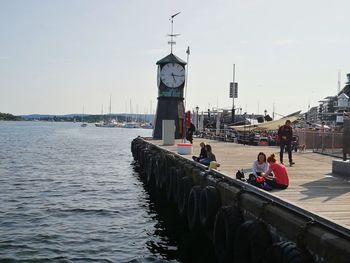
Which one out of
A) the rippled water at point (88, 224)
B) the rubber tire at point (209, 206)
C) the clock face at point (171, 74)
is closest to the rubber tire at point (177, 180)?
the rippled water at point (88, 224)

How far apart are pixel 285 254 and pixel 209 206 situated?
18.3 feet

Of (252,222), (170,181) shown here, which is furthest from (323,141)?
(252,222)

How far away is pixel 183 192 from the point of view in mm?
17406

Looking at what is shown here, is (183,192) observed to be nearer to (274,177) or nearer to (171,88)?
(274,177)

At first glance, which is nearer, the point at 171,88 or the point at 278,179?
the point at 278,179

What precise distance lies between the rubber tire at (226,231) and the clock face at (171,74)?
26.3m

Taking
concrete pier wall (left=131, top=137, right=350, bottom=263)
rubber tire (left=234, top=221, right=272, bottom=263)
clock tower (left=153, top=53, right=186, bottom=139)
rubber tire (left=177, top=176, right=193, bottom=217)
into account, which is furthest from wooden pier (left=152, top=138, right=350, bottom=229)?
clock tower (left=153, top=53, right=186, bottom=139)

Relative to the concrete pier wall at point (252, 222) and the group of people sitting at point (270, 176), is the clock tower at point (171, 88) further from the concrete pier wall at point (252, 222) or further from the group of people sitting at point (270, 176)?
the group of people sitting at point (270, 176)

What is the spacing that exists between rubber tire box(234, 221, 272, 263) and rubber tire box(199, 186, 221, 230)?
10.3 ft

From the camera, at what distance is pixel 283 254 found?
738cm

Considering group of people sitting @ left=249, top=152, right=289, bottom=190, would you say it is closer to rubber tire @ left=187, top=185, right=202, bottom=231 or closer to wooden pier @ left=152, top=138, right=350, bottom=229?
wooden pier @ left=152, top=138, right=350, bottom=229

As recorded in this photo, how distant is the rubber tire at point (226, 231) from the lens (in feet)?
34.4

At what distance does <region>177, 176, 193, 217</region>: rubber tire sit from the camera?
16641mm

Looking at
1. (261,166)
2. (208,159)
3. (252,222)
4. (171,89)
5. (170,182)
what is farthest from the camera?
(171,89)
